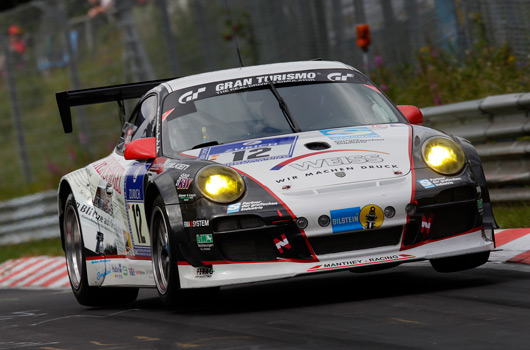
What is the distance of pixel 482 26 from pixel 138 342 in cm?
887

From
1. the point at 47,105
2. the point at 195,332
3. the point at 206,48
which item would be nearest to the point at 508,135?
the point at 195,332

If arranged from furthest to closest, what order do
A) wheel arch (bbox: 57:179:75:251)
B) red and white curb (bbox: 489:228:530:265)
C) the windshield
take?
1. wheel arch (bbox: 57:179:75:251)
2. red and white curb (bbox: 489:228:530:265)
3. the windshield

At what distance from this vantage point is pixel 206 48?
19.0m

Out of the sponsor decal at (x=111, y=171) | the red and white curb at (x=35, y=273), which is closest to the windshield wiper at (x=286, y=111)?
the sponsor decal at (x=111, y=171)

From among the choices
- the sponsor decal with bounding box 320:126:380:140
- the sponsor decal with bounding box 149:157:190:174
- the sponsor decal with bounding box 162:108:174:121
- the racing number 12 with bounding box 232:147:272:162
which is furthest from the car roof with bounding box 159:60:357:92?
the racing number 12 with bounding box 232:147:272:162

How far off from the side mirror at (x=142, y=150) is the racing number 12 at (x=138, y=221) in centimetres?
31

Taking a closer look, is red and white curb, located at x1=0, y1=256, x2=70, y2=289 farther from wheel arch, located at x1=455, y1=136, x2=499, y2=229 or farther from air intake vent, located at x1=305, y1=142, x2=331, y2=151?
wheel arch, located at x1=455, y1=136, x2=499, y2=229

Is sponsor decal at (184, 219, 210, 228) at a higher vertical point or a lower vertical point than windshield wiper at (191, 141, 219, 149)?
lower

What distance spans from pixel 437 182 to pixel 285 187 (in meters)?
0.82

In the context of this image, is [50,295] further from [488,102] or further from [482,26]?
[482,26]

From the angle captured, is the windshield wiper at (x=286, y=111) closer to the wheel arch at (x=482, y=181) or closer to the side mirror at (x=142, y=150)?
the side mirror at (x=142, y=150)

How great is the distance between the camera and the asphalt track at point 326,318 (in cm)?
508

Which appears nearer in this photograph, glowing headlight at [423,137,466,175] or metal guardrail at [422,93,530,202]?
glowing headlight at [423,137,466,175]

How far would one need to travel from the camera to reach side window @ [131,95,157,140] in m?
7.79
